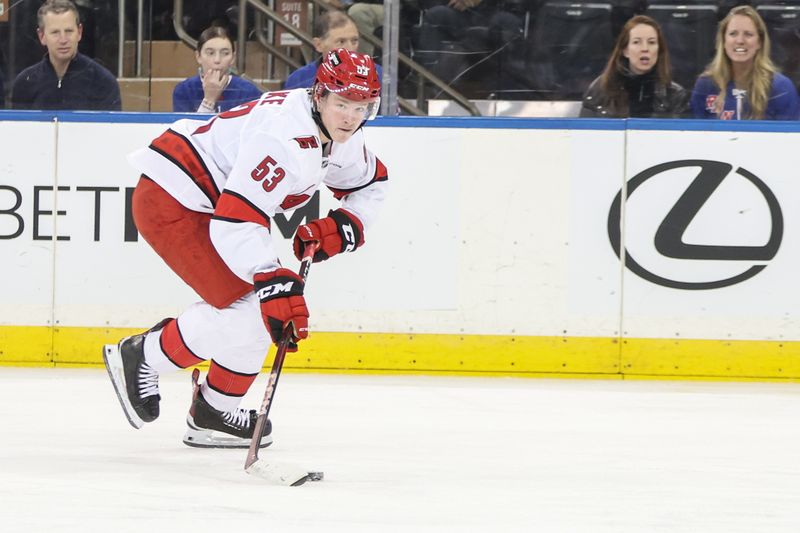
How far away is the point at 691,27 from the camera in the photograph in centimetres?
548

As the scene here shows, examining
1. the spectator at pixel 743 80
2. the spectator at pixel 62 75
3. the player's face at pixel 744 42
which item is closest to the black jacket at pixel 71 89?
the spectator at pixel 62 75

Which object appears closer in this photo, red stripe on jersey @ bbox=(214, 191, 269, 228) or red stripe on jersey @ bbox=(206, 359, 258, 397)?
red stripe on jersey @ bbox=(214, 191, 269, 228)

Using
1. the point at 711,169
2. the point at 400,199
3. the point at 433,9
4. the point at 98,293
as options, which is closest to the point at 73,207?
the point at 98,293

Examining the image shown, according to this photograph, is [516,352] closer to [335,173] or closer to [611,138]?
[611,138]

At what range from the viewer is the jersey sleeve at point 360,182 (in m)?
3.85

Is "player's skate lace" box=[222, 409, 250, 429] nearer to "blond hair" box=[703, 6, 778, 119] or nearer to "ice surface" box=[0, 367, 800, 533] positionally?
"ice surface" box=[0, 367, 800, 533]

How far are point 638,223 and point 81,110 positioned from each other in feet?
7.20

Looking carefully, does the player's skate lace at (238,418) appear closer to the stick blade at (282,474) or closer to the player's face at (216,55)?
the stick blade at (282,474)

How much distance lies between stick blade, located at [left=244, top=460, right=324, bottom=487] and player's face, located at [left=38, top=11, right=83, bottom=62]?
2.74m

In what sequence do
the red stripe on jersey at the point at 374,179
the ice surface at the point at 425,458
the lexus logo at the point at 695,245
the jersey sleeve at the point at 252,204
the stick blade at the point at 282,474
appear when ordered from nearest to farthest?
1. the ice surface at the point at 425,458
2. the stick blade at the point at 282,474
3. the jersey sleeve at the point at 252,204
4. the red stripe on jersey at the point at 374,179
5. the lexus logo at the point at 695,245

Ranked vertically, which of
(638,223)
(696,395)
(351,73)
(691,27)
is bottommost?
(696,395)

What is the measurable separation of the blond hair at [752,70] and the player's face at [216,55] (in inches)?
72.6

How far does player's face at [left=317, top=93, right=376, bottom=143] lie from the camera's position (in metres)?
3.47

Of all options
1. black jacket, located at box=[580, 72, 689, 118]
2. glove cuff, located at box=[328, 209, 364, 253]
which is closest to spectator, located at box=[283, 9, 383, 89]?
black jacket, located at box=[580, 72, 689, 118]
